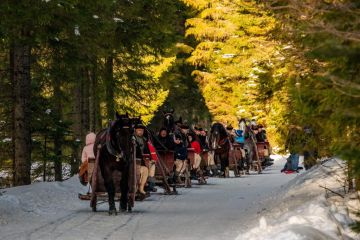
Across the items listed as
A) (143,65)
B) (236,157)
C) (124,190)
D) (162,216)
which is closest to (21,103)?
(124,190)

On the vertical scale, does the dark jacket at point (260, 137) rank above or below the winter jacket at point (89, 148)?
above

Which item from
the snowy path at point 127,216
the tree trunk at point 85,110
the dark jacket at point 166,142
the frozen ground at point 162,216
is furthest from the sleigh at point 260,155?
the frozen ground at point 162,216

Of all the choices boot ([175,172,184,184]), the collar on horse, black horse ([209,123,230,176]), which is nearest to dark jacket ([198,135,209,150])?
black horse ([209,123,230,176])

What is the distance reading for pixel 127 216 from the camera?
1477 centimetres

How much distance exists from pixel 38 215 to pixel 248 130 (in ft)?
67.9

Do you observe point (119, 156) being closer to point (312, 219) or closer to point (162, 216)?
point (162, 216)

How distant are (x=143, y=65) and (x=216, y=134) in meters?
4.18

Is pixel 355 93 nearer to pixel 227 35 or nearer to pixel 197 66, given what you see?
pixel 227 35

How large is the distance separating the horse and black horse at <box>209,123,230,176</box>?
13388 millimetres

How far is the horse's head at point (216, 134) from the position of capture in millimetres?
28797

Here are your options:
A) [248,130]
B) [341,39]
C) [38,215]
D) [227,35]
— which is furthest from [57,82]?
[227,35]

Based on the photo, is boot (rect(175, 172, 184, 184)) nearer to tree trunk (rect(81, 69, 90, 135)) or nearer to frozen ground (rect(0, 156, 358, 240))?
frozen ground (rect(0, 156, 358, 240))

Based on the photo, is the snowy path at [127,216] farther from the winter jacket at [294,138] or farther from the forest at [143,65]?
the forest at [143,65]

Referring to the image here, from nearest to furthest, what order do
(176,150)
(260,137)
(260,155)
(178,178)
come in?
(176,150) < (178,178) < (260,155) < (260,137)
